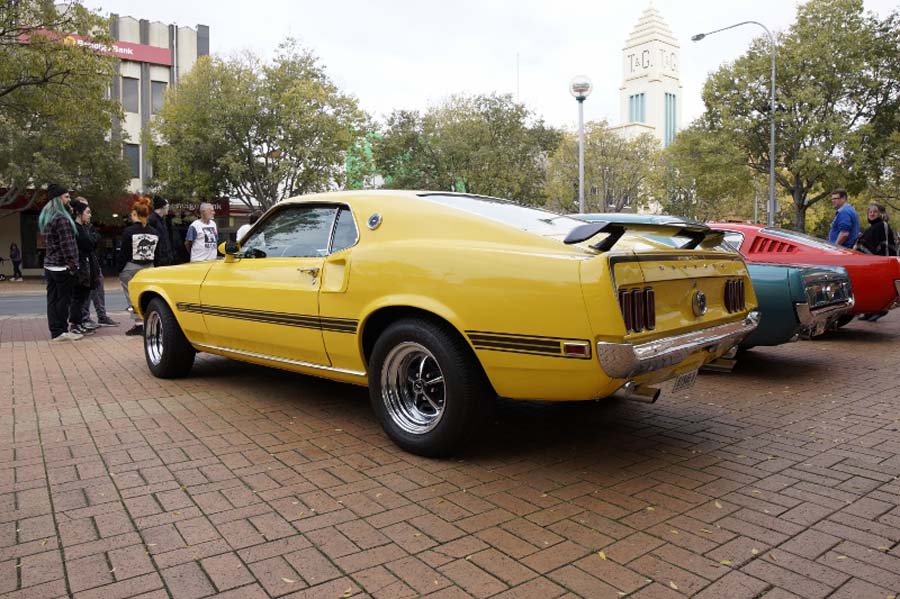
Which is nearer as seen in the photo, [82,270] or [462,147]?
[82,270]

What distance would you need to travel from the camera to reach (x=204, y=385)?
5590 mm

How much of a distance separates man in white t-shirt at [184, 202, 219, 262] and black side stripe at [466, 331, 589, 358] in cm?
627

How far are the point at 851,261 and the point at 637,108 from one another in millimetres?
111242

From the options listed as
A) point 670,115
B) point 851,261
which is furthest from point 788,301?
point 670,115

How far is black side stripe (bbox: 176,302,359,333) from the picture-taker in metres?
3.99

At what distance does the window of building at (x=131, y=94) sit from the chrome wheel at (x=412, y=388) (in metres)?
38.1

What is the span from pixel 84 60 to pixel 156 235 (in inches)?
397

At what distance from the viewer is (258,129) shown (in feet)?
94.9

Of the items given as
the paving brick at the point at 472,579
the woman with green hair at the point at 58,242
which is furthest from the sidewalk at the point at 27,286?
the paving brick at the point at 472,579

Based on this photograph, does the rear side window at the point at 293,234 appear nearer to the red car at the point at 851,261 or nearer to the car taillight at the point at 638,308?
the car taillight at the point at 638,308

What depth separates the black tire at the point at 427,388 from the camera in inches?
135

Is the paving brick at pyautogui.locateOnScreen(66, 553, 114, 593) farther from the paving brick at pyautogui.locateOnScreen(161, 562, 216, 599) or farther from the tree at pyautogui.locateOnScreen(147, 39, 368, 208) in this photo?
the tree at pyautogui.locateOnScreen(147, 39, 368, 208)

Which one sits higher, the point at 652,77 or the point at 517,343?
the point at 652,77

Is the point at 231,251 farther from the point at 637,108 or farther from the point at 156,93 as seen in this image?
the point at 637,108
